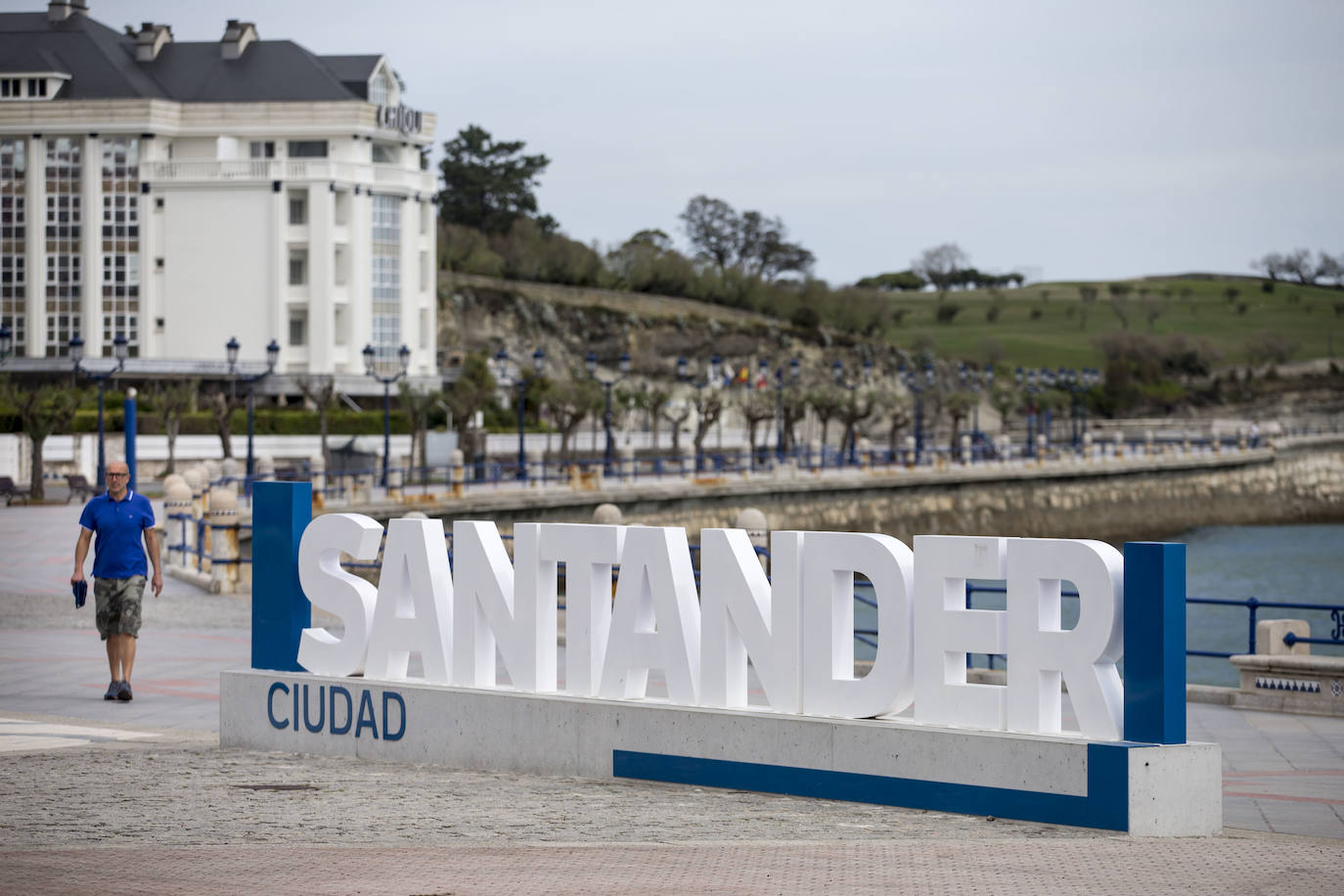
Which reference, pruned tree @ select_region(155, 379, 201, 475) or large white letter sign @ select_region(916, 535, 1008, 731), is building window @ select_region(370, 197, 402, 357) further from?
large white letter sign @ select_region(916, 535, 1008, 731)

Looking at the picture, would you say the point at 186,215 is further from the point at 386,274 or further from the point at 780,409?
the point at 780,409

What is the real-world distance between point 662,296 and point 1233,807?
11480 centimetres

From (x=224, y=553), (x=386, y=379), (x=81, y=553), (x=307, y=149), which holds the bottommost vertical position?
(x=224, y=553)

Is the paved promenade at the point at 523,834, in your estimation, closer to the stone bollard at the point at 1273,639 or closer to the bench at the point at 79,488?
the stone bollard at the point at 1273,639

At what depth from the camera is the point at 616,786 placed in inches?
363

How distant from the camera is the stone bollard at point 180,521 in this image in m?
26.3

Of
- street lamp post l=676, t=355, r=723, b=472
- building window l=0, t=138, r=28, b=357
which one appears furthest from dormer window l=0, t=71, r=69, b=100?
street lamp post l=676, t=355, r=723, b=472

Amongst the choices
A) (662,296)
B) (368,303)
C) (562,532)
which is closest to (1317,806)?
(562,532)

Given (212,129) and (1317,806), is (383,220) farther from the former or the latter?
(1317,806)

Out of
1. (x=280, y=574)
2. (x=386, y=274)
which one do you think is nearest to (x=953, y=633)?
(x=280, y=574)

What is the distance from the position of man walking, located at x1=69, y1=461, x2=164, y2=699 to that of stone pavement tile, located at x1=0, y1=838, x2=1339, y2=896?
208 inches

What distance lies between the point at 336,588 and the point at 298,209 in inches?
2640

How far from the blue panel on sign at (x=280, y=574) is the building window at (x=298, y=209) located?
217 feet

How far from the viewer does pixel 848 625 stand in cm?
888
